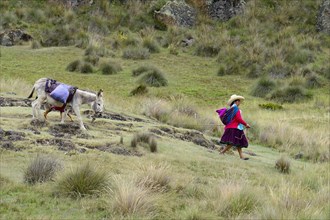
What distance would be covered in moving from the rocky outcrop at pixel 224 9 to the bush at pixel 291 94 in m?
12.2

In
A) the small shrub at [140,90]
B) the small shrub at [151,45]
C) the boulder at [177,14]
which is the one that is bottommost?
the small shrub at [140,90]

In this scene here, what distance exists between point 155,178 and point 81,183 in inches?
40.6

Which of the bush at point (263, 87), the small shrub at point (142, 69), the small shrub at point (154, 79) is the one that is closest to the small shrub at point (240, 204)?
the small shrub at point (154, 79)

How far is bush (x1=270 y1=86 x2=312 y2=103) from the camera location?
19594 mm

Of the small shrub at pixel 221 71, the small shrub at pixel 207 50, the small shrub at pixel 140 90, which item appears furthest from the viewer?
the small shrub at pixel 207 50

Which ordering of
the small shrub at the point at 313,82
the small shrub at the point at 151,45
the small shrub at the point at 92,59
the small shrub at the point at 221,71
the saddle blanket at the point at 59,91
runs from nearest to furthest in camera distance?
1. the saddle blanket at the point at 59,91
2. the small shrub at the point at 313,82
3. the small shrub at the point at 92,59
4. the small shrub at the point at 221,71
5. the small shrub at the point at 151,45

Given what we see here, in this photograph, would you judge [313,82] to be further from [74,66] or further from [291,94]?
[74,66]

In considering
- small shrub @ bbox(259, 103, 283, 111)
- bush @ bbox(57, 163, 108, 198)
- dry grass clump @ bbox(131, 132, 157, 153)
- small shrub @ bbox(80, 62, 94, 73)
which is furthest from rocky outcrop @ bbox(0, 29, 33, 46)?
bush @ bbox(57, 163, 108, 198)

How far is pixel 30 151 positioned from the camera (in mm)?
8062

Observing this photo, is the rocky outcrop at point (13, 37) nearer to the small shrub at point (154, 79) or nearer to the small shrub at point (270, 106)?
the small shrub at point (154, 79)

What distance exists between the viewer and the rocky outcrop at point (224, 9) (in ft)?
102

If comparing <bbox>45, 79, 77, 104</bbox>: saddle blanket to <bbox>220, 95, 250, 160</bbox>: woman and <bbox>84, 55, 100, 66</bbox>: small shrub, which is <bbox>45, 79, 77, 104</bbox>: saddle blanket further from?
<bbox>84, 55, 100, 66</bbox>: small shrub

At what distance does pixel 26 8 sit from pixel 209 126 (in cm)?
1883

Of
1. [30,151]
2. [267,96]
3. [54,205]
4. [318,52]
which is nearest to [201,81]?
[267,96]
